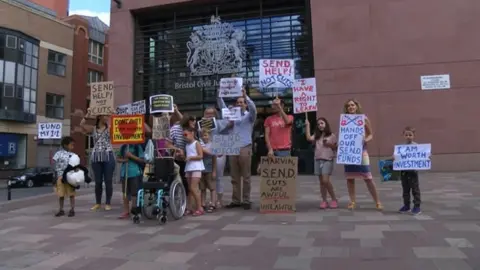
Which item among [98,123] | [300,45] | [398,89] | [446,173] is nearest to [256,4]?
[300,45]

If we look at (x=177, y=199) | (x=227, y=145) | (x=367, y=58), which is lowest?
(x=177, y=199)

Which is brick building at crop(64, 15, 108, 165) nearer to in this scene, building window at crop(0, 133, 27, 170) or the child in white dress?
building window at crop(0, 133, 27, 170)

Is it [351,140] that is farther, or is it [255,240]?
[351,140]

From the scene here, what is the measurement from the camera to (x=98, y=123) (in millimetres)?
9406

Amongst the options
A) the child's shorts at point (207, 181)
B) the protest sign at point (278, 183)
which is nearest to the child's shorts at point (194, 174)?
the child's shorts at point (207, 181)

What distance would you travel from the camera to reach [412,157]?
317 inches

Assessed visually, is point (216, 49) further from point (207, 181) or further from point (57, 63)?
point (57, 63)

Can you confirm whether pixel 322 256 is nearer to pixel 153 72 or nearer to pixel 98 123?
pixel 98 123

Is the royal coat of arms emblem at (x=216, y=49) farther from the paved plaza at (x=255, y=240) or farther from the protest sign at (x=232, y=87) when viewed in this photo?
the paved plaza at (x=255, y=240)

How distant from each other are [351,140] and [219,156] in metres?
2.59

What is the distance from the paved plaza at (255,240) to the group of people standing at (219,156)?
517 millimetres

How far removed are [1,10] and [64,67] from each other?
24.9 ft

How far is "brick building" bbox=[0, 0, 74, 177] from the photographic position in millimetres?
36000

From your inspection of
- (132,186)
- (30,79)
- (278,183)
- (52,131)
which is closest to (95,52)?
(30,79)
